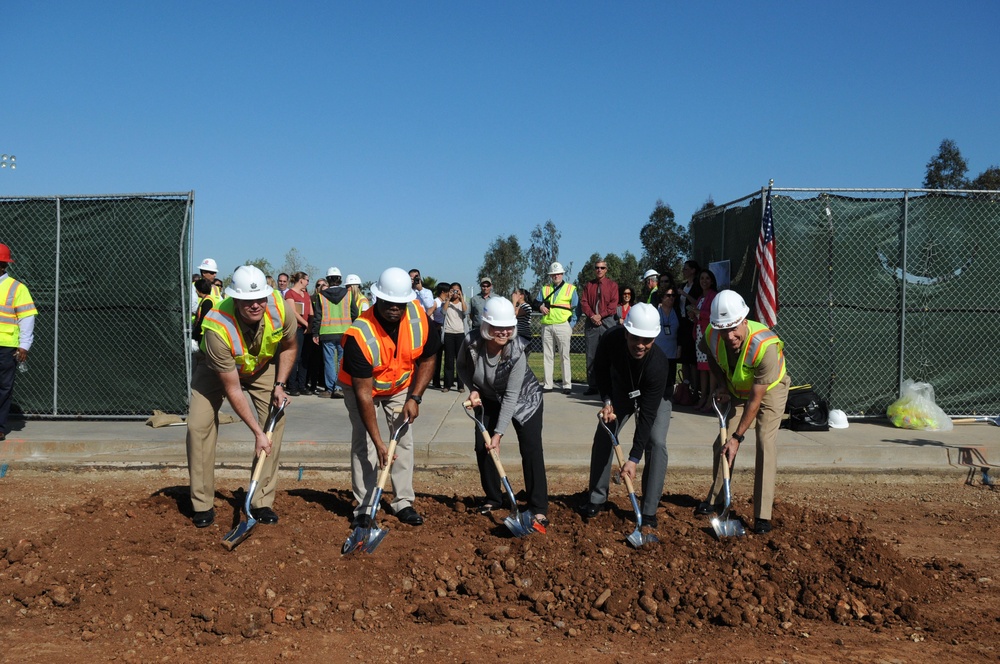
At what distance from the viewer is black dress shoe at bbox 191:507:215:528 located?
5824 mm

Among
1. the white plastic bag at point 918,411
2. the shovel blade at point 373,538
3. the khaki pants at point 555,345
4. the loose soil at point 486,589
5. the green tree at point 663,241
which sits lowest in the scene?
the loose soil at point 486,589

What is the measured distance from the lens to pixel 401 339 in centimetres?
556

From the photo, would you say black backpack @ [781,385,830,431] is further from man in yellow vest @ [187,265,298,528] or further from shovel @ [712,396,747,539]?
man in yellow vest @ [187,265,298,528]

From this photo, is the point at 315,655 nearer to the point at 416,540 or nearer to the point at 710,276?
the point at 416,540

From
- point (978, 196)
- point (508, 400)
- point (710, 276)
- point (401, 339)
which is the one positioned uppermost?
point (978, 196)

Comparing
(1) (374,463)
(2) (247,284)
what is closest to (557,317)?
(1) (374,463)

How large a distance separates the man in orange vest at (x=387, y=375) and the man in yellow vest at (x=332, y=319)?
5407 mm

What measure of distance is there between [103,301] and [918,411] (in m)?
9.32

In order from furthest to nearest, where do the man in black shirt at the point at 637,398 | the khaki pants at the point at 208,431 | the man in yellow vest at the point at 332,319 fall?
the man in yellow vest at the point at 332,319
the khaki pants at the point at 208,431
the man in black shirt at the point at 637,398

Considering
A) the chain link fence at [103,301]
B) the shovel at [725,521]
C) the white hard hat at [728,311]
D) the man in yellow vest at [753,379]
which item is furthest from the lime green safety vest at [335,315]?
the white hard hat at [728,311]

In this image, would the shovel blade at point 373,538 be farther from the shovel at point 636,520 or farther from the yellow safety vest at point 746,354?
the yellow safety vest at point 746,354

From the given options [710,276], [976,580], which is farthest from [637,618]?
[710,276]

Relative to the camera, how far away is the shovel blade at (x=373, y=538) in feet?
17.5

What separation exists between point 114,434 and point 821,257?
26.5 ft
